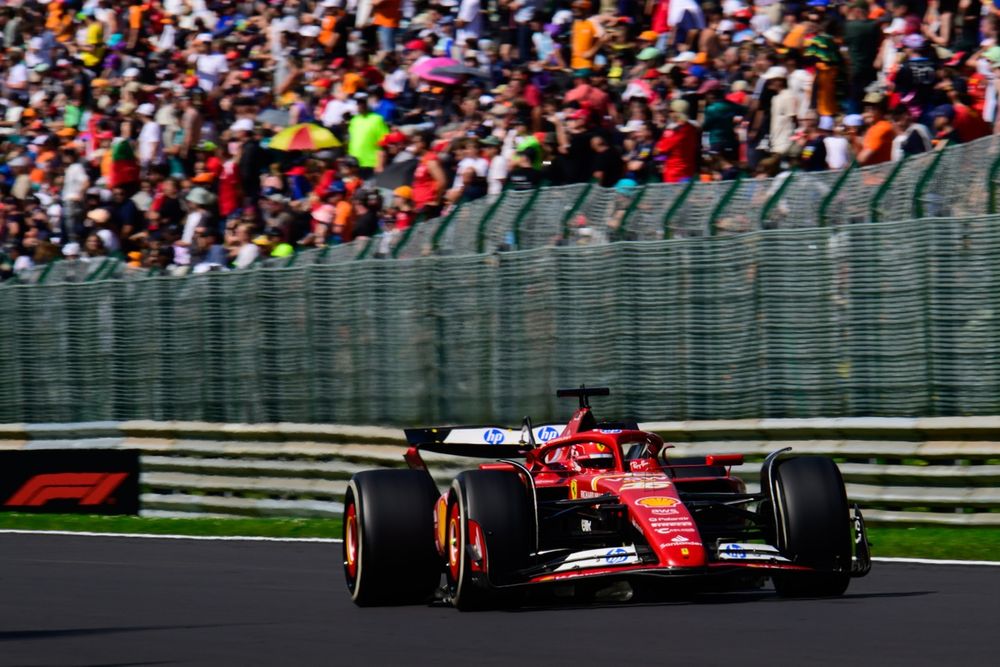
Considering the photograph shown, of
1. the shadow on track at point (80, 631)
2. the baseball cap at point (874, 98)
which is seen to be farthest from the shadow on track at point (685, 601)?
the baseball cap at point (874, 98)

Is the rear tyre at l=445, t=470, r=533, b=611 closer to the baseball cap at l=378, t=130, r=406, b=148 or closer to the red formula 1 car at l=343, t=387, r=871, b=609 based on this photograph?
the red formula 1 car at l=343, t=387, r=871, b=609

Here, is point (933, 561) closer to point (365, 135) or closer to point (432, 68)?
point (365, 135)

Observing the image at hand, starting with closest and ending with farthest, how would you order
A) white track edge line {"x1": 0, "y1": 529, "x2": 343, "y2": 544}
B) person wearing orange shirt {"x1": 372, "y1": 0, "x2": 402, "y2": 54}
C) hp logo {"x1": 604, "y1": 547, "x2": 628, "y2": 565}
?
hp logo {"x1": 604, "y1": 547, "x2": 628, "y2": 565}
white track edge line {"x1": 0, "y1": 529, "x2": 343, "y2": 544}
person wearing orange shirt {"x1": 372, "y1": 0, "x2": 402, "y2": 54}

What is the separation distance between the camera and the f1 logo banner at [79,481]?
19000 millimetres

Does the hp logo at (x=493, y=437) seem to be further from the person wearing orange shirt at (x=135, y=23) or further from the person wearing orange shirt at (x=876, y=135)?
→ the person wearing orange shirt at (x=135, y=23)

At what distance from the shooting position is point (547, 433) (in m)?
11.1

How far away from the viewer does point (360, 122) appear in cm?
2081

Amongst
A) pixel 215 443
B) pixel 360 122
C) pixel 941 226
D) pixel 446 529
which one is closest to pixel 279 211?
pixel 360 122

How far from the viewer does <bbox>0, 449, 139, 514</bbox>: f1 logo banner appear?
62.3 ft

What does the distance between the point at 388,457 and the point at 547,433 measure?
5809 millimetres

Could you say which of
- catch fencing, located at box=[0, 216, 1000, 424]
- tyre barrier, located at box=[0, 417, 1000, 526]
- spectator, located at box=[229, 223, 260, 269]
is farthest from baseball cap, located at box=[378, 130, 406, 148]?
tyre barrier, located at box=[0, 417, 1000, 526]

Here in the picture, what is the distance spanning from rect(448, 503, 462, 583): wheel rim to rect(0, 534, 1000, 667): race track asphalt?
23 centimetres

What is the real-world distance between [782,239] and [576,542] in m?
5.16

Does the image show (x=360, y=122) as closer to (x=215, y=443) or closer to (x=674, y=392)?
(x=215, y=443)
